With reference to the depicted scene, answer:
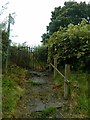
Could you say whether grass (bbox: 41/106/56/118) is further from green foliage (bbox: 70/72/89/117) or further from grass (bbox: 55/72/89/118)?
green foliage (bbox: 70/72/89/117)

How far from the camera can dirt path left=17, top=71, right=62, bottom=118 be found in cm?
710

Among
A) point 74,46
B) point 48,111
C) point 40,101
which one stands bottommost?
point 48,111

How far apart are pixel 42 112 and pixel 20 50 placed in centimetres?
769

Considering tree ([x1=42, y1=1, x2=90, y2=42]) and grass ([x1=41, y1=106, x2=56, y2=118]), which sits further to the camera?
tree ([x1=42, y1=1, x2=90, y2=42])

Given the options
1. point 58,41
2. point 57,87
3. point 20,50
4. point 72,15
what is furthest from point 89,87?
point 72,15

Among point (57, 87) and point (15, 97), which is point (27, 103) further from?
point (57, 87)

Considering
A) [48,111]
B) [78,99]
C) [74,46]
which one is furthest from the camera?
[74,46]

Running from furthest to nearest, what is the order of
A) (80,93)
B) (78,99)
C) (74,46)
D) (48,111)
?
(74,46), (80,93), (78,99), (48,111)

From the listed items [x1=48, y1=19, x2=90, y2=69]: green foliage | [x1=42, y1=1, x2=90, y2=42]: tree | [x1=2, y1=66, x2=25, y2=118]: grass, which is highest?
[x1=42, y1=1, x2=90, y2=42]: tree

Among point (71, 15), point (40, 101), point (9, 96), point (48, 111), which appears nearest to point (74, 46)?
point (40, 101)

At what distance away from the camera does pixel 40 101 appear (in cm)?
823

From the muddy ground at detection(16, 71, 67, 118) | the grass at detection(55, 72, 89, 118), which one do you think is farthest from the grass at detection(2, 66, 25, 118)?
the grass at detection(55, 72, 89, 118)

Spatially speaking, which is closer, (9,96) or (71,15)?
(9,96)

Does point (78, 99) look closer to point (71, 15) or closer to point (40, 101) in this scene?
point (40, 101)
